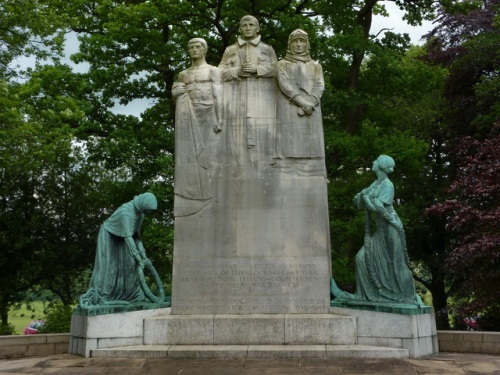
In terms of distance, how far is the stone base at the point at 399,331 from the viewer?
444 inches

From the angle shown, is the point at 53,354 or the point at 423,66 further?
the point at 423,66

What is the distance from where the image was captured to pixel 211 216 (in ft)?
42.0

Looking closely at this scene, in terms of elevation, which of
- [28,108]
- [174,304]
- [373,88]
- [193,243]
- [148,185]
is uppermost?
[373,88]

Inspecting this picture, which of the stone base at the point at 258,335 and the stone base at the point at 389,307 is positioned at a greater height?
the stone base at the point at 389,307

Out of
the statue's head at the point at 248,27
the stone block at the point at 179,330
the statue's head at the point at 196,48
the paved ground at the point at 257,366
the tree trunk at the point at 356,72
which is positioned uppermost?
the tree trunk at the point at 356,72

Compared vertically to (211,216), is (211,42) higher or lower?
higher

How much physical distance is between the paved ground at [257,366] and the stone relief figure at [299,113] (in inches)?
150

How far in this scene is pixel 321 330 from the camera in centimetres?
1184

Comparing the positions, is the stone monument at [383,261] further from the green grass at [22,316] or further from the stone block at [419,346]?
the green grass at [22,316]

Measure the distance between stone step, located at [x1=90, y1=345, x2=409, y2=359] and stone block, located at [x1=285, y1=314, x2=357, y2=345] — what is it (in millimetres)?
243

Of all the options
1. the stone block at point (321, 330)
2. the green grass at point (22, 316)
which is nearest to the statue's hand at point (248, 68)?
the stone block at point (321, 330)

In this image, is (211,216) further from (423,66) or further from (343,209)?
(423,66)

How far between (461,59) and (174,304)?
14.7 m

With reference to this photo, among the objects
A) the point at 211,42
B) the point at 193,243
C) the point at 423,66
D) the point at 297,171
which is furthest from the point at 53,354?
the point at 423,66
